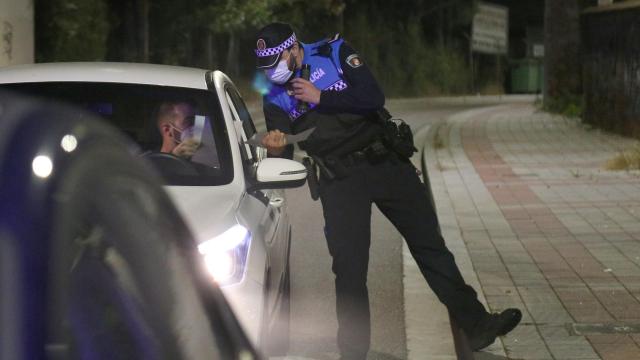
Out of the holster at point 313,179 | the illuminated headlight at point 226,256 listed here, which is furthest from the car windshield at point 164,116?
the illuminated headlight at point 226,256

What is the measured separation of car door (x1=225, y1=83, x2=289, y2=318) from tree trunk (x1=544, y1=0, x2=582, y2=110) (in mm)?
22154

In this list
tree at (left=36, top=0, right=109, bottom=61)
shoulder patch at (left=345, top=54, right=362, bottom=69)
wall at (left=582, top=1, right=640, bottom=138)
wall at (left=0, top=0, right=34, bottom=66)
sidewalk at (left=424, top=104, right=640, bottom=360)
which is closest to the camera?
shoulder patch at (left=345, top=54, right=362, bottom=69)

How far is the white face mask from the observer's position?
18.3ft

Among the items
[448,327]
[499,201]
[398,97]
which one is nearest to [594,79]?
[499,201]

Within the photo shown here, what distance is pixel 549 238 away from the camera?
998cm

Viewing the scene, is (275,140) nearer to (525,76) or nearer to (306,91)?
(306,91)

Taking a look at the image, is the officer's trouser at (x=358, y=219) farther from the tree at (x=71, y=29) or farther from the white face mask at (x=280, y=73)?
the tree at (x=71, y=29)

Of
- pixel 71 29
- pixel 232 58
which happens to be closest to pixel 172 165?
pixel 71 29

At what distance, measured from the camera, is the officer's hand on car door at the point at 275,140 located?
5449 mm

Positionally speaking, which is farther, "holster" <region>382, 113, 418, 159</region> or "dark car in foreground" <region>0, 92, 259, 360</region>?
"holster" <region>382, 113, 418, 159</region>

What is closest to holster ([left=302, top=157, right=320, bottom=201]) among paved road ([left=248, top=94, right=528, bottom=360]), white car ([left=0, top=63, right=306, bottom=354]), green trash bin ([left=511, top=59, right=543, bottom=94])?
white car ([left=0, top=63, right=306, bottom=354])

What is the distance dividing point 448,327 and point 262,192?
1636 millimetres

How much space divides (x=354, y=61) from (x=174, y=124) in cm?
85

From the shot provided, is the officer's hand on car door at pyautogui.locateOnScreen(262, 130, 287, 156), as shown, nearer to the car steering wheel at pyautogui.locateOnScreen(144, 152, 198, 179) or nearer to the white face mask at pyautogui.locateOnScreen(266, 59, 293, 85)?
the white face mask at pyautogui.locateOnScreen(266, 59, 293, 85)
